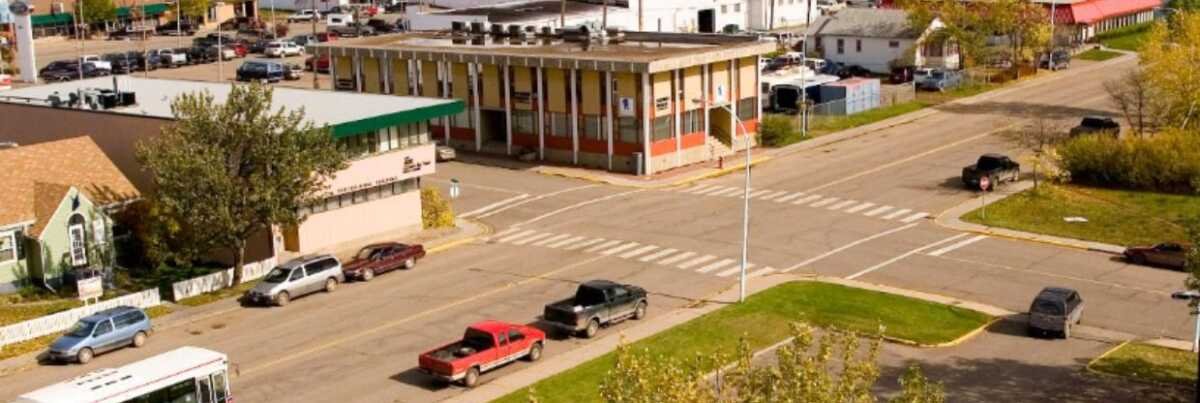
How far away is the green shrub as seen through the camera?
2719 inches

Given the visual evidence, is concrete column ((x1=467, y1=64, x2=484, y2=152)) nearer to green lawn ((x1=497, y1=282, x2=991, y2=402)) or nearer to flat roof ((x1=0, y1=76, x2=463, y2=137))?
flat roof ((x1=0, y1=76, x2=463, y2=137))

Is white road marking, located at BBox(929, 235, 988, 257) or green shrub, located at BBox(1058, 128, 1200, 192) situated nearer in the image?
white road marking, located at BBox(929, 235, 988, 257)

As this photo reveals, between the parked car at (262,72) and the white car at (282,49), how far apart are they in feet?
42.4

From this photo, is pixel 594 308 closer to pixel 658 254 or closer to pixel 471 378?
pixel 471 378

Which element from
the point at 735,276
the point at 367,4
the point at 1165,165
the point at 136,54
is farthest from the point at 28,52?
the point at 1165,165

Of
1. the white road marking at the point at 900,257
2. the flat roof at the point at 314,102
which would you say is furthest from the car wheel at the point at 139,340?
the white road marking at the point at 900,257

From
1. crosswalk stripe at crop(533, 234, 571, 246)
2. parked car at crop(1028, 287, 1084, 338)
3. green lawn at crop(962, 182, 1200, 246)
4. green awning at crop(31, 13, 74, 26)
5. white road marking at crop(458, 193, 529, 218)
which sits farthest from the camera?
green awning at crop(31, 13, 74, 26)

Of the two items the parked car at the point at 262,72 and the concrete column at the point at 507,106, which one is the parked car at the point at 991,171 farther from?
the parked car at the point at 262,72

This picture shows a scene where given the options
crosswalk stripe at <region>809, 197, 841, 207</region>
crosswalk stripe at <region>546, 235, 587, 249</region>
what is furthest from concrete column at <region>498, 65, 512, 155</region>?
crosswalk stripe at <region>546, 235, 587, 249</region>

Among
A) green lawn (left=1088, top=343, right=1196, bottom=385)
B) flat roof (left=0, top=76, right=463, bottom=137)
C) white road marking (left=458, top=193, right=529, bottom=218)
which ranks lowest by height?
green lawn (left=1088, top=343, right=1196, bottom=385)

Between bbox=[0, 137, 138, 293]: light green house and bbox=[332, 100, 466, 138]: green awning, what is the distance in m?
9.09

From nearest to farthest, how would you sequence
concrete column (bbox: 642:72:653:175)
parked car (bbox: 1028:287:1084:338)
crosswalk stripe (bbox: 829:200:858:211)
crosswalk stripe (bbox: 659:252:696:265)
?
parked car (bbox: 1028:287:1084:338) < crosswalk stripe (bbox: 659:252:696:265) < crosswalk stripe (bbox: 829:200:858:211) < concrete column (bbox: 642:72:653:175)

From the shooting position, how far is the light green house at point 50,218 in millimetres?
51656

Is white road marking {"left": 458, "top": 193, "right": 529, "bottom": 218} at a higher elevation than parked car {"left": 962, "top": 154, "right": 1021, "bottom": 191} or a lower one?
lower
